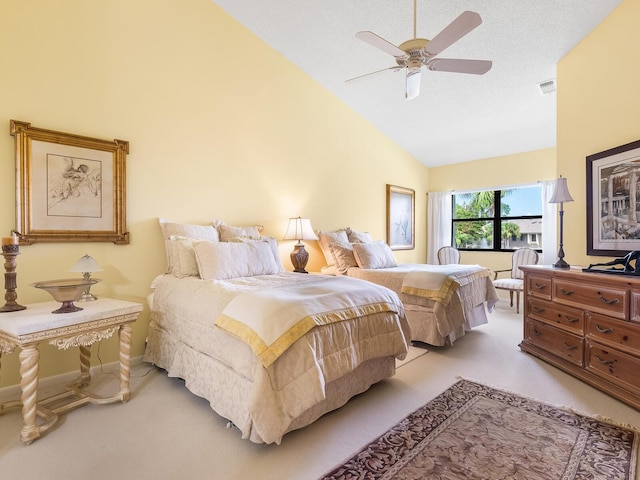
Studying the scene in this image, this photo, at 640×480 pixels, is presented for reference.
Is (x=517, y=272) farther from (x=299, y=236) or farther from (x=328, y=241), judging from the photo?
(x=299, y=236)

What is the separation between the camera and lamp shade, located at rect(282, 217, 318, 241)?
411 cm

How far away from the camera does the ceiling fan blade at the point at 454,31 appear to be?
2.01m

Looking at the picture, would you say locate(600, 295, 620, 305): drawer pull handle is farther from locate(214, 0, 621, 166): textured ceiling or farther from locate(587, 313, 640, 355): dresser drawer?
locate(214, 0, 621, 166): textured ceiling

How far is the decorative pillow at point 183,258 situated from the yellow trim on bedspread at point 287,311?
954 millimetres

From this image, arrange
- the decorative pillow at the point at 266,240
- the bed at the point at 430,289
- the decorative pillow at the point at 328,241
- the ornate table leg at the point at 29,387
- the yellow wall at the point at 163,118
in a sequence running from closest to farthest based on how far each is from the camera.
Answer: the ornate table leg at the point at 29,387, the yellow wall at the point at 163,118, the decorative pillow at the point at 266,240, the bed at the point at 430,289, the decorative pillow at the point at 328,241

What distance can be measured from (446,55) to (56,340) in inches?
168

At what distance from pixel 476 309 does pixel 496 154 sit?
3.16 meters

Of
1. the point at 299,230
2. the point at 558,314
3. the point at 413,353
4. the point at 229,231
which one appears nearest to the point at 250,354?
the point at 229,231

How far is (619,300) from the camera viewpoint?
2.29 metres

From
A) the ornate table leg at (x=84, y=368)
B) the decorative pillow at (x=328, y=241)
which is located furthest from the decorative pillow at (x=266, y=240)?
the ornate table leg at (x=84, y=368)

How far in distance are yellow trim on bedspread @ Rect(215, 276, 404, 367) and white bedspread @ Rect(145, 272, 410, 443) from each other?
0.06 metres

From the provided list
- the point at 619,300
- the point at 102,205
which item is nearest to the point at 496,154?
the point at 619,300

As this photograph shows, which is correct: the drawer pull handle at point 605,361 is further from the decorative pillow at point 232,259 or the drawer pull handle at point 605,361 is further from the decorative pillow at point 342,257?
the decorative pillow at point 232,259

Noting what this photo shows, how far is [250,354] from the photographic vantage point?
180cm
